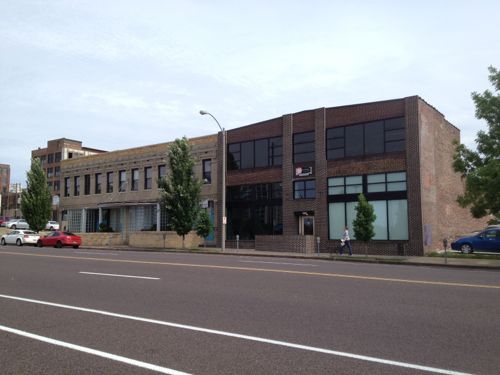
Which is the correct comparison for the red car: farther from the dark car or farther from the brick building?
the dark car

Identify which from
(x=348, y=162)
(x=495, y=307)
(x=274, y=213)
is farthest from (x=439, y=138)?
(x=495, y=307)

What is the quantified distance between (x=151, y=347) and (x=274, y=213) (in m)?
27.4

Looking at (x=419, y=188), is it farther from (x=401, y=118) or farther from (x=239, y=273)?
(x=239, y=273)

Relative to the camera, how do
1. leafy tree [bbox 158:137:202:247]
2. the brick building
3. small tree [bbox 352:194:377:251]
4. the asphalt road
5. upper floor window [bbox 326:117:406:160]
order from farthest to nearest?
leafy tree [bbox 158:137:202:247], upper floor window [bbox 326:117:406:160], the brick building, small tree [bbox 352:194:377:251], the asphalt road

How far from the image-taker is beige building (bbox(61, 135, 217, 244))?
3844 cm

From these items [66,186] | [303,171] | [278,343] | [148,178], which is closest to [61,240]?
[148,178]

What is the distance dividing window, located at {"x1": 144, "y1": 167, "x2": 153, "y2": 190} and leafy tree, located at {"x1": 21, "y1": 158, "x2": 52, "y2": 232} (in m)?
11.4

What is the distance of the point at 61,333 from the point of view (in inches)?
266

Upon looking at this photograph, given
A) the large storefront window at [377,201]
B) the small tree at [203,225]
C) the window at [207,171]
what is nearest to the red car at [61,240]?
the small tree at [203,225]

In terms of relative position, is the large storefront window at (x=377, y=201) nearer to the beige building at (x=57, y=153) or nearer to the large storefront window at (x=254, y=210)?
the large storefront window at (x=254, y=210)

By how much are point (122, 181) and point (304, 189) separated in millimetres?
19753

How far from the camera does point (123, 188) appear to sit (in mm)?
44188

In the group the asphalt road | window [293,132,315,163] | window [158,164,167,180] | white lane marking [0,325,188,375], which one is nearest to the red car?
window [158,164,167,180]

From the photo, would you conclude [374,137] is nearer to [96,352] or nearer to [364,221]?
[364,221]
